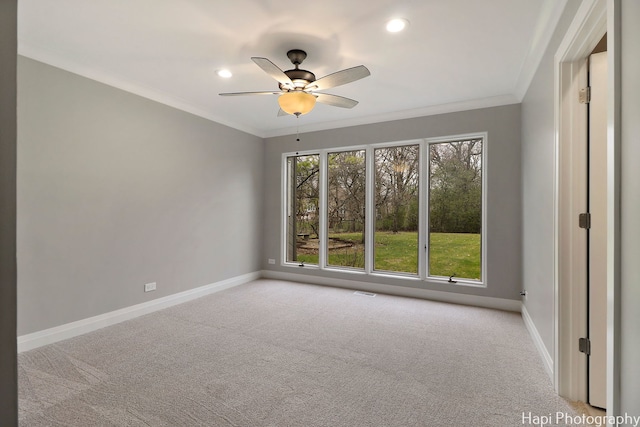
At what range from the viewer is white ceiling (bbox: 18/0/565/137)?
7.40 feet

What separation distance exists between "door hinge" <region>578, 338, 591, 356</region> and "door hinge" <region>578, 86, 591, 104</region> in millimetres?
1583

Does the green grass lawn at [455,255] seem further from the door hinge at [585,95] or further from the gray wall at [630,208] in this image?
the gray wall at [630,208]

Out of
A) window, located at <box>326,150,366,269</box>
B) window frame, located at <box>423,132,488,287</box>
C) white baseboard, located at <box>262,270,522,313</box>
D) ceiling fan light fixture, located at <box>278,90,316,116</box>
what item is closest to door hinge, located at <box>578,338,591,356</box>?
white baseboard, located at <box>262,270,522,313</box>

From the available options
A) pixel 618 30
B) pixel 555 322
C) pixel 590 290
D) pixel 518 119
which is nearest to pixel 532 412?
pixel 555 322

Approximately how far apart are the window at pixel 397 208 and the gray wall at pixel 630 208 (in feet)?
11.0

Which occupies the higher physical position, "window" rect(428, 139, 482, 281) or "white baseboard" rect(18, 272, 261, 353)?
"window" rect(428, 139, 482, 281)

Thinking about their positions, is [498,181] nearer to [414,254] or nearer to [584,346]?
[414,254]

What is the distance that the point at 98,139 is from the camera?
328 centimetres

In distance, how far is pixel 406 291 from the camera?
4574 mm

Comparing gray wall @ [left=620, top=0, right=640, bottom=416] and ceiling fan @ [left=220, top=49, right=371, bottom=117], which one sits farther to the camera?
ceiling fan @ [left=220, top=49, right=371, bottom=117]

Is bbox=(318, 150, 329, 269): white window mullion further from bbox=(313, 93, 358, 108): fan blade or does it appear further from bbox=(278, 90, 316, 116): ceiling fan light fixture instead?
bbox=(278, 90, 316, 116): ceiling fan light fixture

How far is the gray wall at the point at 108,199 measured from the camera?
9.17 feet

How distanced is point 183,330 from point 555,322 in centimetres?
332

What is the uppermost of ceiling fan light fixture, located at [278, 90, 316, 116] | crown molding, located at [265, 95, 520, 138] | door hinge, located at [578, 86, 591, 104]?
crown molding, located at [265, 95, 520, 138]
